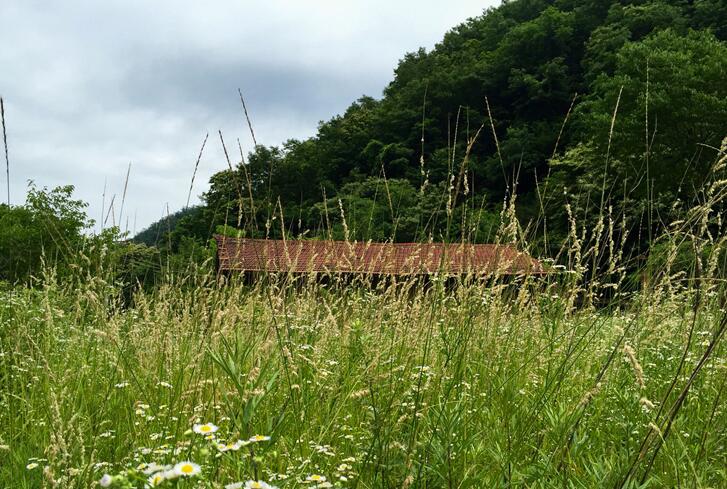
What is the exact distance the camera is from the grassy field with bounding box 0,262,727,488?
1.63 meters

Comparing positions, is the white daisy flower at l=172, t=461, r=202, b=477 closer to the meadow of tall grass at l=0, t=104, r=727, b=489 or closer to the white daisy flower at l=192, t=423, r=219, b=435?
the meadow of tall grass at l=0, t=104, r=727, b=489

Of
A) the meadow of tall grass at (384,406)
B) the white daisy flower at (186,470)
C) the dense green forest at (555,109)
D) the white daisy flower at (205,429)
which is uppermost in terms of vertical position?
the dense green forest at (555,109)

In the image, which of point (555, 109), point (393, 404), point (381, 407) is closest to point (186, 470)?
point (393, 404)

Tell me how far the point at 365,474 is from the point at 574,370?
1565mm

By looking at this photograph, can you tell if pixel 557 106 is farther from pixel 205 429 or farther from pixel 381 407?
pixel 205 429

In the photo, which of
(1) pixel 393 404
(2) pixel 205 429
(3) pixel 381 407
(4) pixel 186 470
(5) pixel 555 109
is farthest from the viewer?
(5) pixel 555 109

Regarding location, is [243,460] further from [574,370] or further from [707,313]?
[707,313]

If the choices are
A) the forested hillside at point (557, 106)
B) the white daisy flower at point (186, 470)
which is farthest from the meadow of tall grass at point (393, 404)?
the forested hillside at point (557, 106)

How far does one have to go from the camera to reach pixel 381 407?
2230mm

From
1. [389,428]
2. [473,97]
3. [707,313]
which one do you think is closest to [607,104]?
[473,97]

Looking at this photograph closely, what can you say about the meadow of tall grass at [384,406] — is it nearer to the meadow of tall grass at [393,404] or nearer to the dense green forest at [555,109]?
the meadow of tall grass at [393,404]

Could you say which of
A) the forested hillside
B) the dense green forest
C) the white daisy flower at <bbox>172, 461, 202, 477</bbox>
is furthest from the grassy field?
the dense green forest

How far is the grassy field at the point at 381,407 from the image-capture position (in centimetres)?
163

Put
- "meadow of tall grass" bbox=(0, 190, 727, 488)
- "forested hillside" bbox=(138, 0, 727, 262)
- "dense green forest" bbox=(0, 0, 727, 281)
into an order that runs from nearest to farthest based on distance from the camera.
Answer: "meadow of tall grass" bbox=(0, 190, 727, 488) < "dense green forest" bbox=(0, 0, 727, 281) < "forested hillside" bbox=(138, 0, 727, 262)
